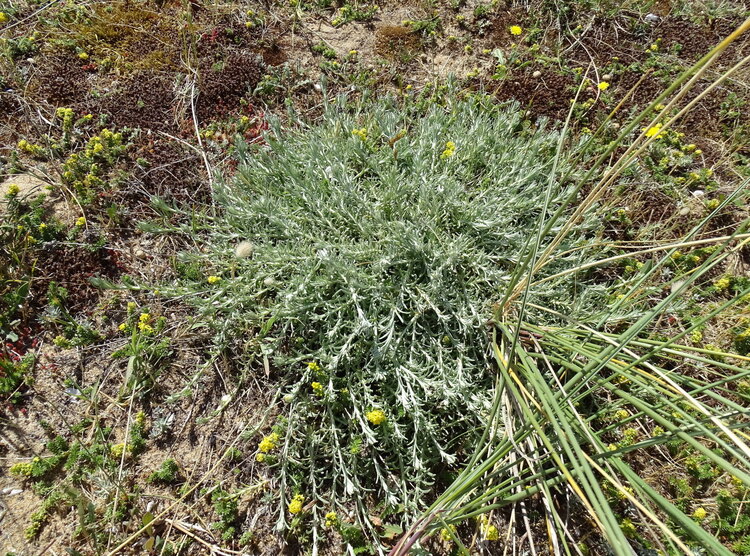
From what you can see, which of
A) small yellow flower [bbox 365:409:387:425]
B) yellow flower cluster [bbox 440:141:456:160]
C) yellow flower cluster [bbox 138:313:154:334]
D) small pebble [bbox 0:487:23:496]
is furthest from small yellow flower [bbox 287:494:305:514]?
yellow flower cluster [bbox 440:141:456:160]

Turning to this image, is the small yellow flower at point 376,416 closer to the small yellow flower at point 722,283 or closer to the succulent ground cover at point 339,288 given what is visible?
the succulent ground cover at point 339,288

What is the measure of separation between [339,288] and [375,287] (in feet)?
0.86

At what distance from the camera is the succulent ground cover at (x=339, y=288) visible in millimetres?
2281

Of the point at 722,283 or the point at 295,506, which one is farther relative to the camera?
the point at 722,283

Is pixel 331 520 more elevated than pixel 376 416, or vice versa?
pixel 376 416

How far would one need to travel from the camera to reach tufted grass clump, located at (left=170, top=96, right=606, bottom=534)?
239 centimetres

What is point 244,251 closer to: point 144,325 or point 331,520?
point 144,325

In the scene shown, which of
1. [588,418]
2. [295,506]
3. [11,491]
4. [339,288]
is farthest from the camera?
[339,288]

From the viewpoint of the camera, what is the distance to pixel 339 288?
8.82 ft

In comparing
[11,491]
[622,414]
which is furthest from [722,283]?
[11,491]

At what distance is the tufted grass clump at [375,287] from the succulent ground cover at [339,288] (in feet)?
0.07

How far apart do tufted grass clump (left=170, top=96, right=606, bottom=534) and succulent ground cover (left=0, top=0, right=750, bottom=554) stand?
2 centimetres

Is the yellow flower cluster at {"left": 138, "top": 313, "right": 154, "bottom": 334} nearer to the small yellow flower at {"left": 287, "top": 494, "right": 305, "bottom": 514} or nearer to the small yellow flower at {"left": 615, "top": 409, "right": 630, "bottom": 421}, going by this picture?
the small yellow flower at {"left": 287, "top": 494, "right": 305, "bottom": 514}

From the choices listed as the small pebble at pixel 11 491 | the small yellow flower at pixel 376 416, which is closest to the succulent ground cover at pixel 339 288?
the small pebble at pixel 11 491
